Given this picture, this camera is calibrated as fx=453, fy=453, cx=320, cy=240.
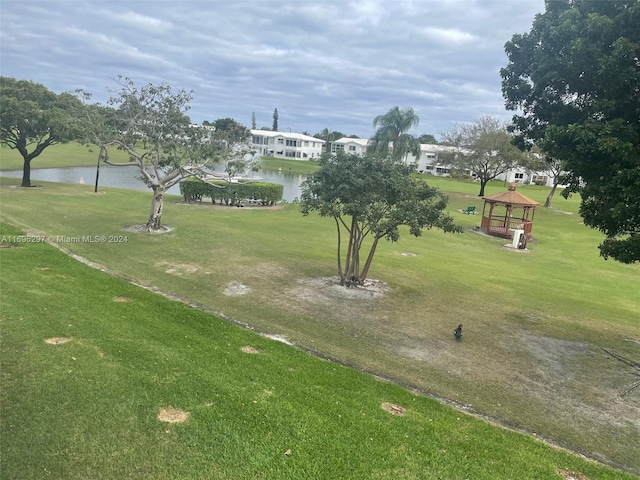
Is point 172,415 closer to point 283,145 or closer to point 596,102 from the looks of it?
point 596,102

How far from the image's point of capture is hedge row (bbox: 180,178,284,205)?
3006 centimetres

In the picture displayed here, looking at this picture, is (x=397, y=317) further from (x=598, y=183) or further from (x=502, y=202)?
(x=502, y=202)

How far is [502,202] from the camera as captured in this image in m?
28.5

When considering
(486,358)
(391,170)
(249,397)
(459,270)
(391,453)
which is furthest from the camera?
(459,270)

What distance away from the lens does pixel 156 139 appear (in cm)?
2025

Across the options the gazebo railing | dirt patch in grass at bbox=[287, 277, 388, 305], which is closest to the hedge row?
the gazebo railing

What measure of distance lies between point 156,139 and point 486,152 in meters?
35.8

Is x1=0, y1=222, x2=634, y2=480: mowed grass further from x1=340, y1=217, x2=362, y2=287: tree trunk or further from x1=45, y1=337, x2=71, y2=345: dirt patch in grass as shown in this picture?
x1=340, y1=217, x2=362, y2=287: tree trunk

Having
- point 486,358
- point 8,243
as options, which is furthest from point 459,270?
point 8,243

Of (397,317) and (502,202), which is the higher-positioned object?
(502,202)

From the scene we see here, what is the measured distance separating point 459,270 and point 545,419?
10933mm

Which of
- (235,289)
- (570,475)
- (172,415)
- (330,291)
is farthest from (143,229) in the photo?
(570,475)

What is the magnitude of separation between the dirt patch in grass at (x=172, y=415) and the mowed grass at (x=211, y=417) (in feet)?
0.21

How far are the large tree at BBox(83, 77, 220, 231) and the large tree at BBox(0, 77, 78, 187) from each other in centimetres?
647
